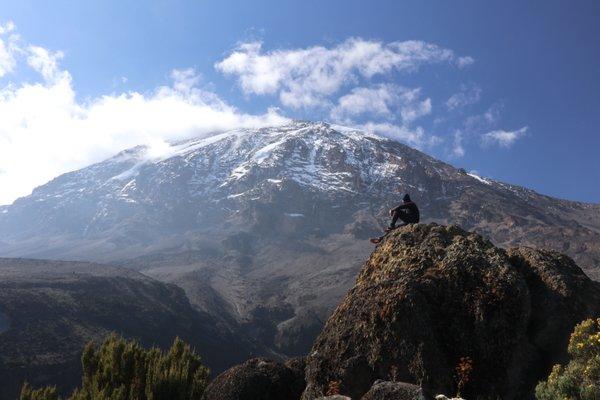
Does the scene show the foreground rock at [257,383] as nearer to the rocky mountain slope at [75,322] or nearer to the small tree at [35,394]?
the small tree at [35,394]

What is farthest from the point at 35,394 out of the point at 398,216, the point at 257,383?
the point at 398,216

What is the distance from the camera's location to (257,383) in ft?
36.9

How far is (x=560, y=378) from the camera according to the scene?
862cm

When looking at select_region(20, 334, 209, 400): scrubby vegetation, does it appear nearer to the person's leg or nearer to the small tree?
the small tree

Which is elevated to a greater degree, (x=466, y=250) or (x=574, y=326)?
(x=466, y=250)

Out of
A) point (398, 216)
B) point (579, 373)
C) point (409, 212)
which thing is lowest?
point (579, 373)

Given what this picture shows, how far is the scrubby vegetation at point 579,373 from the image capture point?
8.45m

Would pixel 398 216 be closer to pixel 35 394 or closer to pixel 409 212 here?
pixel 409 212

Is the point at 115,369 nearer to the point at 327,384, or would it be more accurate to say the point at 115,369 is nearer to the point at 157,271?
the point at 327,384

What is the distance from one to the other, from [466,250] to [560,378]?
3.34 metres

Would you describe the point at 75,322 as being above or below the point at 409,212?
below

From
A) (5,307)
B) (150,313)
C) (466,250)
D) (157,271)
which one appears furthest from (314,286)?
(466,250)

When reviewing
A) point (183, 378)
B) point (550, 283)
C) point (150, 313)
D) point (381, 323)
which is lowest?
point (150, 313)

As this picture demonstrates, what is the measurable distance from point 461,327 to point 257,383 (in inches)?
167
